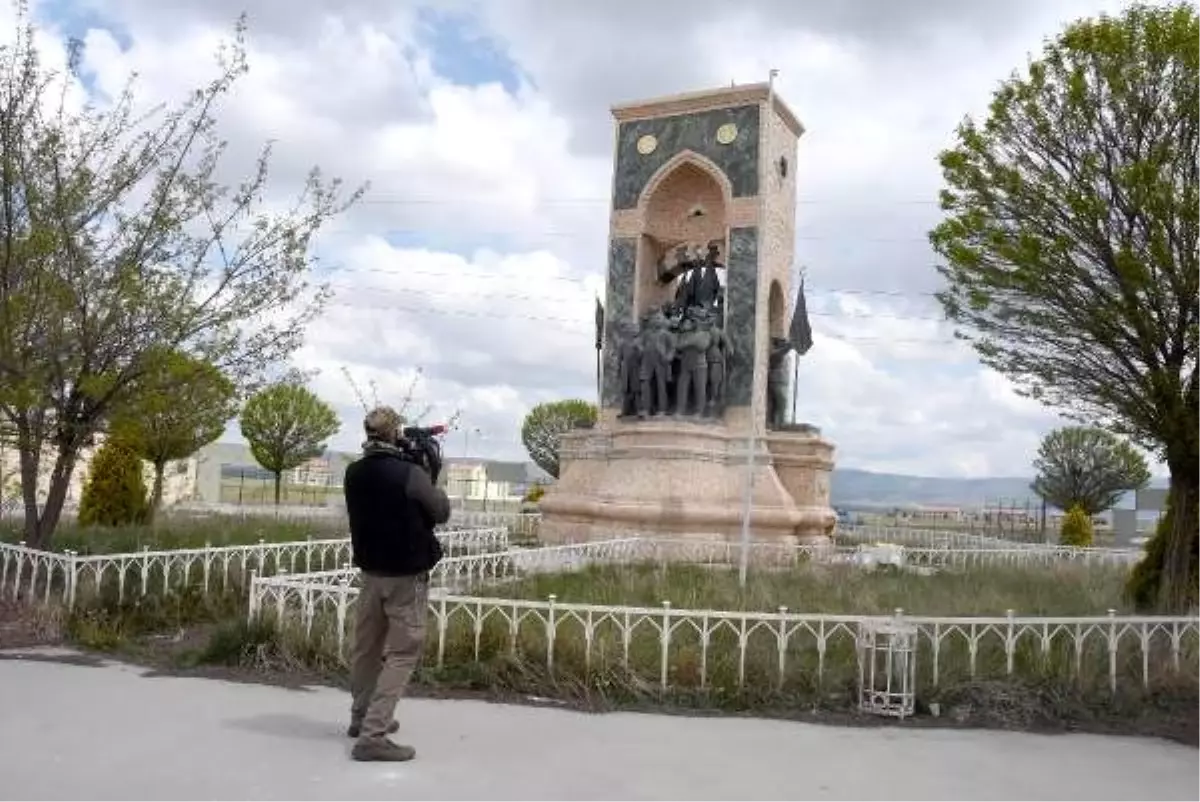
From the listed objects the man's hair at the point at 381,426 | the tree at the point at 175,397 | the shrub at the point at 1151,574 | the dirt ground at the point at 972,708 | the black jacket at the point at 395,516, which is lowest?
the dirt ground at the point at 972,708

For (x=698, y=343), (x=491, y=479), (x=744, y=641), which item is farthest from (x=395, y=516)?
(x=491, y=479)

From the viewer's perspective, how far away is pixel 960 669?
630 cm

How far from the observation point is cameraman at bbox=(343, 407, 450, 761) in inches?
195

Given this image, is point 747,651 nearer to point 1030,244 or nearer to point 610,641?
point 610,641

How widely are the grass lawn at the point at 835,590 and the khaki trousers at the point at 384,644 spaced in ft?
12.9

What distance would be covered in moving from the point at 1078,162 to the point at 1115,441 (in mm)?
32828

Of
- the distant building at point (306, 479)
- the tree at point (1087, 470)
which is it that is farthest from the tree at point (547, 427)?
the tree at point (1087, 470)

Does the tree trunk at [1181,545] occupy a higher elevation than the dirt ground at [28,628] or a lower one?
higher

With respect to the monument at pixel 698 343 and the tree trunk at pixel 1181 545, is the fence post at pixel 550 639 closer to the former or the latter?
the tree trunk at pixel 1181 545

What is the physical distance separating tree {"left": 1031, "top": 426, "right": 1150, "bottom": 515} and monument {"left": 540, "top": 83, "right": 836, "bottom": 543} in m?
25.5

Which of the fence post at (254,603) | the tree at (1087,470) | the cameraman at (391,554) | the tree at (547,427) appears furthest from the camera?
the tree at (547,427)

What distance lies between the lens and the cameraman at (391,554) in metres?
4.94

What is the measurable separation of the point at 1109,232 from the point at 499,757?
723 cm

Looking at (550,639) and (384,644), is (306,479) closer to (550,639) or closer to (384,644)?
(550,639)
